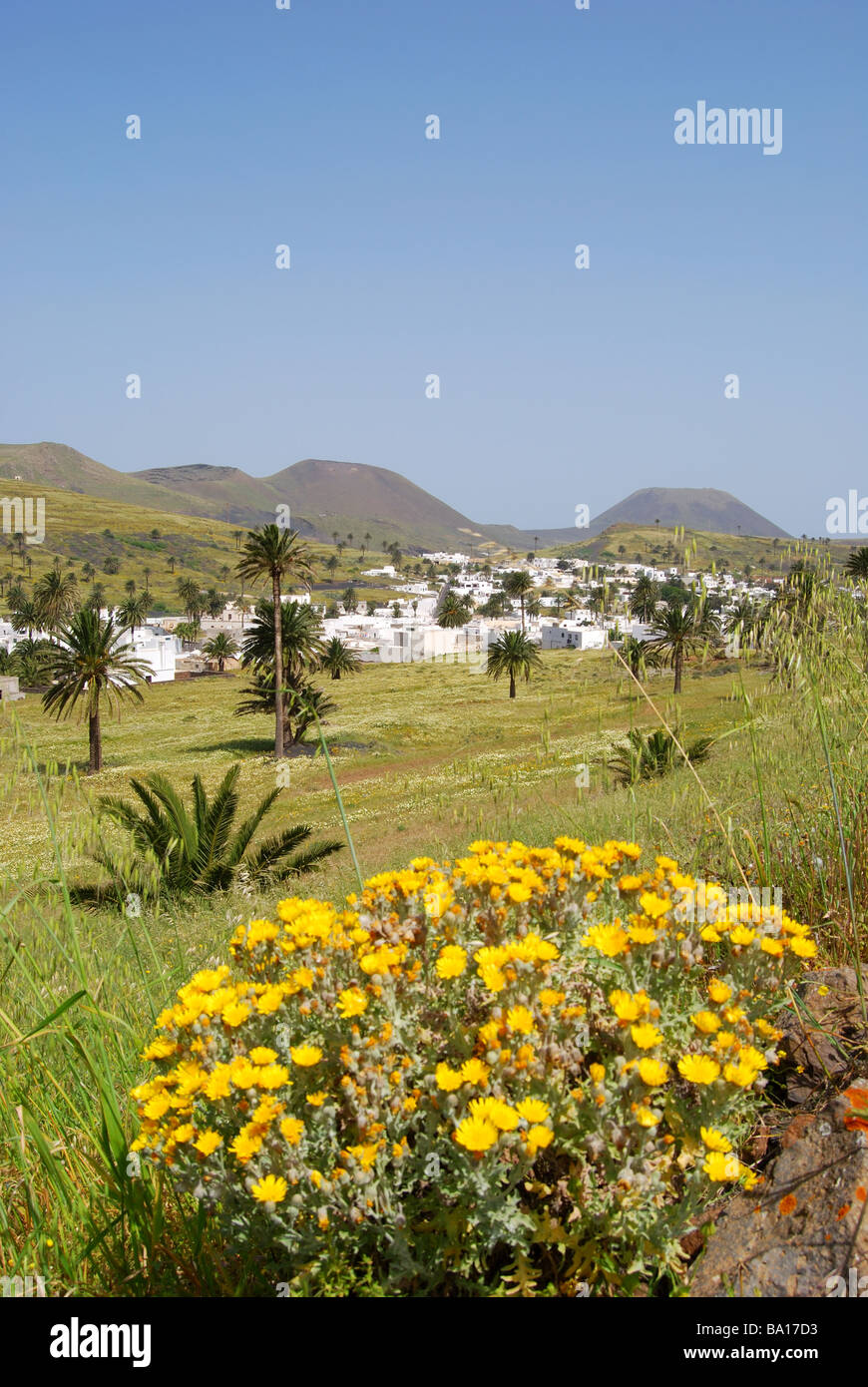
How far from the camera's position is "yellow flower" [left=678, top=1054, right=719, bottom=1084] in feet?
4.99

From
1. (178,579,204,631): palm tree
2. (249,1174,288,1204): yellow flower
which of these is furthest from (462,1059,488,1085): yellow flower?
(178,579,204,631): palm tree

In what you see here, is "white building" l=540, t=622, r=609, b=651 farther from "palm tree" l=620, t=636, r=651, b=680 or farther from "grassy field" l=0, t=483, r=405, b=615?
"palm tree" l=620, t=636, r=651, b=680

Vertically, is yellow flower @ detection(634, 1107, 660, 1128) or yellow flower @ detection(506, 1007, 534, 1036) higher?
yellow flower @ detection(506, 1007, 534, 1036)

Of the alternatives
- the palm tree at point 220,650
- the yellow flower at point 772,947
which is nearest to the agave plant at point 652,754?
the yellow flower at point 772,947

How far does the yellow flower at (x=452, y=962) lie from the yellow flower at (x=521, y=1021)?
184mm

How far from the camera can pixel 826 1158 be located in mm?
1749

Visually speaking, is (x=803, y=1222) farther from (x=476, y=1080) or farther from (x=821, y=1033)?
(x=476, y=1080)

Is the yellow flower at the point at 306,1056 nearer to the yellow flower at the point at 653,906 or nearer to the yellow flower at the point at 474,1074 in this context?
the yellow flower at the point at 474,1074

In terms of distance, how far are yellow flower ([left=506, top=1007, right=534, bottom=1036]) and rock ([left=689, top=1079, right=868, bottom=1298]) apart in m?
0.64

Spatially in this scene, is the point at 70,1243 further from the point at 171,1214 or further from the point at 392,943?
the point at 392,943

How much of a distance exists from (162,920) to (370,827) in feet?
42.9

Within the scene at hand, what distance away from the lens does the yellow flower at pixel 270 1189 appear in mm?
1401

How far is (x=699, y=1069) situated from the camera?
154 centimetres

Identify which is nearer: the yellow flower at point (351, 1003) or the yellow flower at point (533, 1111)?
the yellow flower at point (533, 1111)
